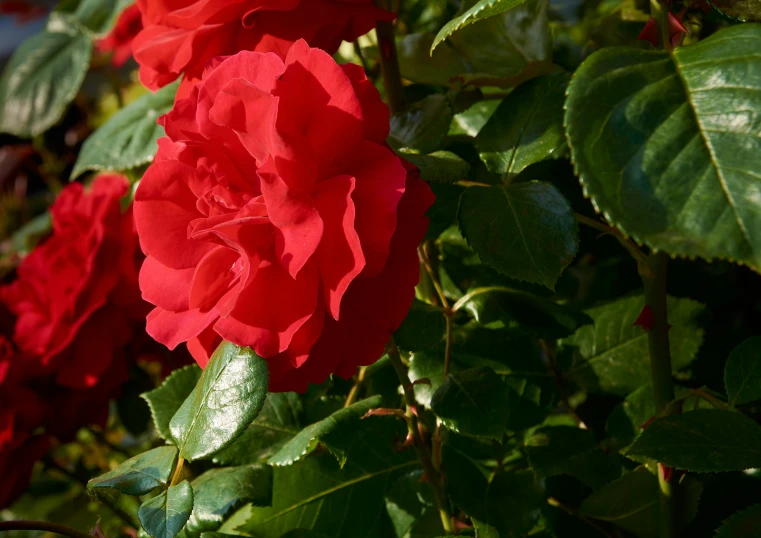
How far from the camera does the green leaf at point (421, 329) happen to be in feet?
1.59

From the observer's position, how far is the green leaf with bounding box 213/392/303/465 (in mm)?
545

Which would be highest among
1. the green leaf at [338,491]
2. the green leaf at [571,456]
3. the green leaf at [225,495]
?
the green leaf at [225,495]

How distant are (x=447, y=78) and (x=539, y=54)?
0.07 meters

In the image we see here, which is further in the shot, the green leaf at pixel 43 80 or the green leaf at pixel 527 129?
the green leaf at pixel 43 80

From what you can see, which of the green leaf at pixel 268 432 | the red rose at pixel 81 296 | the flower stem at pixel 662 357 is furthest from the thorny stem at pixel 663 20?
the red rose at pixel 81 296

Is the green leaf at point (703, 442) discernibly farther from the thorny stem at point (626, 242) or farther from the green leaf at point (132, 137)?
the green leaf at point (132, 137)

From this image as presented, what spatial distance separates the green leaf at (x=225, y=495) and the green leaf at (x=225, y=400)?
0.08 m

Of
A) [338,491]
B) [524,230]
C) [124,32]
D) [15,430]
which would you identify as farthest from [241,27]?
[124,32]

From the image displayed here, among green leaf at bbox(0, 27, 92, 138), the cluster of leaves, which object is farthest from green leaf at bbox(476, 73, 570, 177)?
green leaf at bbox(0, 27, 92, 138)

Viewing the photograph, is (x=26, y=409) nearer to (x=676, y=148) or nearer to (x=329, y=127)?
(x=329, y=127)

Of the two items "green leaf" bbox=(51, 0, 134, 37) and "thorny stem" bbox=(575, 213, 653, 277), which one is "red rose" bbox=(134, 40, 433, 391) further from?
"green leaf" bbox=(51, 0, 134, 37)

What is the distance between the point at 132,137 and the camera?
2.26 ft

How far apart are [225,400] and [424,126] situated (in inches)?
8.6

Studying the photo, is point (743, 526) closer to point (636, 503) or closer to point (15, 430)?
point (636, 503)
